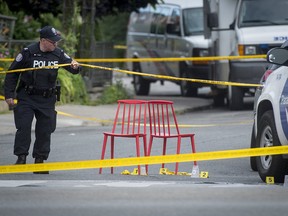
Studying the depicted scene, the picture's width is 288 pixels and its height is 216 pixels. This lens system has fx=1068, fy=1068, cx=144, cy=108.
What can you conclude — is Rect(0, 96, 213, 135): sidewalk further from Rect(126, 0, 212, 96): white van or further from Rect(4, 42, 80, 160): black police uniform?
Rect(4, 42, 80, 160): black police uniform

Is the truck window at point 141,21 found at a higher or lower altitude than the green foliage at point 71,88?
higher

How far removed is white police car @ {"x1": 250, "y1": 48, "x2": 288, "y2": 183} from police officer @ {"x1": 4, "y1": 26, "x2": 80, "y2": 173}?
7.21 ft

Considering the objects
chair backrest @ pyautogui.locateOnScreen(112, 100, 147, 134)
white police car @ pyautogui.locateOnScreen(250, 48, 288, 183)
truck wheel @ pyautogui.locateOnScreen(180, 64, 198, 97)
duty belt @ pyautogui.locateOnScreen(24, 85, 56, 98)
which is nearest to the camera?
white police car @ pyautogui.locateOnScreen(250, 48, 288, 183)

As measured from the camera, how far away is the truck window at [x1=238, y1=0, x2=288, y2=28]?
21.1 meters

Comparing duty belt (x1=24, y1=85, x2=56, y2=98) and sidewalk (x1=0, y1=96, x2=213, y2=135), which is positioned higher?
duty belt (x1=24, y1=85, x2=56, y2=98)

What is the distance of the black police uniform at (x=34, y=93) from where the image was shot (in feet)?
38.7

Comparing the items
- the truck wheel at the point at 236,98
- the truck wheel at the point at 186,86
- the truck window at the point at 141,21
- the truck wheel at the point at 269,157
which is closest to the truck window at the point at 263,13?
the truck wheel at the point at 236,98

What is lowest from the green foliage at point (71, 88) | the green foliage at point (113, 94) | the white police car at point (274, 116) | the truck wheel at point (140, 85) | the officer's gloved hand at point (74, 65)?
the truck wheel at point (140, 85)

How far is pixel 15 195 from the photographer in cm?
945

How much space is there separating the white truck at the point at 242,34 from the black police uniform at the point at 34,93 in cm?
913

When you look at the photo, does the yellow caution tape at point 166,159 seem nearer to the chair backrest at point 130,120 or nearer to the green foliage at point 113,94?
the chair backrest at point 130,120

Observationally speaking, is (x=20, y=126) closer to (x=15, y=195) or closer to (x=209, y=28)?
(x=15, y=195)

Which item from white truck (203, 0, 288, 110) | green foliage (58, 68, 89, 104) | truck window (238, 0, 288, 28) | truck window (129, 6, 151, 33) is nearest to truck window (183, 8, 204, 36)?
truck window (129, 6, 151, 33)

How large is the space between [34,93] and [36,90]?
0.04 m
